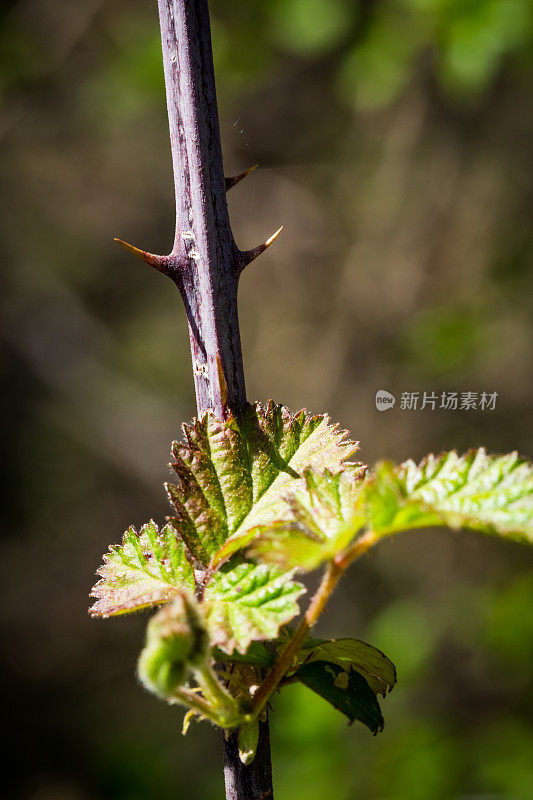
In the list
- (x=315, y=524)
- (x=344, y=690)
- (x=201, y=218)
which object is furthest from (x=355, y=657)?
(x=201, y=218)

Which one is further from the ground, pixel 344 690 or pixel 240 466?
pixel 240 466

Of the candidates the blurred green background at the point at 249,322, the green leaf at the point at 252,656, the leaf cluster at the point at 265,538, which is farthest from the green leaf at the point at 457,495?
the blurred green background at the point at 249,322

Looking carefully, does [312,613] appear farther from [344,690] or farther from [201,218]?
[201,218]

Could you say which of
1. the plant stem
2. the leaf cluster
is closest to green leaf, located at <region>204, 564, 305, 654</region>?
the leaf cluster

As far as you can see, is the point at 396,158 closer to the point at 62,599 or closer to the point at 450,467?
the point at 62,599

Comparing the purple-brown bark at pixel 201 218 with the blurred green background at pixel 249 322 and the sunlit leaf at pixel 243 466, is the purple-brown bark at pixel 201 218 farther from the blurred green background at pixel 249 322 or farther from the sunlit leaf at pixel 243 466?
the blurred green background at pixel 249 322

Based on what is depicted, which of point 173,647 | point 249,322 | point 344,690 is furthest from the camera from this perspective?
point 249,322

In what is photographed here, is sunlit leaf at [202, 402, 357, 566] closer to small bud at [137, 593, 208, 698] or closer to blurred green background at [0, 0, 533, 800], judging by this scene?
small bud at [137, 593, 208, 698]
